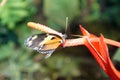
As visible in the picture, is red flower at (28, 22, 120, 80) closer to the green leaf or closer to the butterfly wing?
the butterfly wing

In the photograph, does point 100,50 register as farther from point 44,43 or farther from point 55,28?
point 55,28

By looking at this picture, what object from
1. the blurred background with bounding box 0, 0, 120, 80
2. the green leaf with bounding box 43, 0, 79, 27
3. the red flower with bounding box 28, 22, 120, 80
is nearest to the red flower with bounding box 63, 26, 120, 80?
the red flower with bounding box 28, 22, 120, 80

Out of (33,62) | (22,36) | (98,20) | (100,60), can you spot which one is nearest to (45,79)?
(33,62)

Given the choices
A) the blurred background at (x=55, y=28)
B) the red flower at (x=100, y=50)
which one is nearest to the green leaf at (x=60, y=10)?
the blurred background at (x=55, y=28)

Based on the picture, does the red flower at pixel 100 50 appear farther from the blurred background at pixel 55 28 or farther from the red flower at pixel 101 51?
the blurred background at pixel 55 28

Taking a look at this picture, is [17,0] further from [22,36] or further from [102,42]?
[102,42]

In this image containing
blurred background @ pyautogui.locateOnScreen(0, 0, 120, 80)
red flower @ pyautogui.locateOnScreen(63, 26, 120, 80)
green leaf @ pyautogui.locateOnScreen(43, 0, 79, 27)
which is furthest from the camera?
green leaf @ pyautogui.locateOnScreen(43, 0, 79, 27)


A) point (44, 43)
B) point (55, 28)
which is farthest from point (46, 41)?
point (55, 28)
